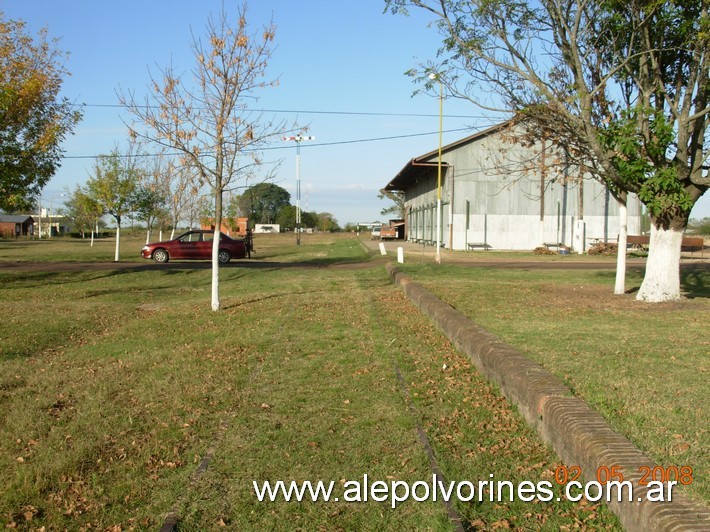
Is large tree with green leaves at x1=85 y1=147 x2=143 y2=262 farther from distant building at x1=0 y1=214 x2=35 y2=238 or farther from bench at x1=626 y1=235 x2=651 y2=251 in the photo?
distant building at x1=0 y1=214 x2=35 y2=238

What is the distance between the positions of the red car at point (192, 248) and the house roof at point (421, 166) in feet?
41.4

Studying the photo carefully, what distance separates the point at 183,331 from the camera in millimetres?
10656

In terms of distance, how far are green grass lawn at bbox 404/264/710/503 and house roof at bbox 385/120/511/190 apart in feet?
57.6

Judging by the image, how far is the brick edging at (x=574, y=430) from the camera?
10.4 feet

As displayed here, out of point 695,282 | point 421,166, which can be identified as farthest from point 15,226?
point 695,282

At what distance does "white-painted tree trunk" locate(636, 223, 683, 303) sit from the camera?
39.5 ft

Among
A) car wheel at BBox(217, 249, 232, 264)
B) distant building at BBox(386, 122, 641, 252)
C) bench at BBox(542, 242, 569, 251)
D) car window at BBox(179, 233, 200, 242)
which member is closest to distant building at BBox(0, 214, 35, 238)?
car window at BBox(179, 233, 200, 242)

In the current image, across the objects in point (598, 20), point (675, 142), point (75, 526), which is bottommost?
point (75, 526)

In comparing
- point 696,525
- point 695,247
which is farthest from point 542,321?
point 695,247

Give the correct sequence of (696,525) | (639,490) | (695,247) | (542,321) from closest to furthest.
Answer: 1. (696,525)
2. (639,490)
3. (542,321)
4. (695,247)

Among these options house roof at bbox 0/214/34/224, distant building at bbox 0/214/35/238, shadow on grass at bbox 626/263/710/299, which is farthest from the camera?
house roof at bbox 0/214/34/224

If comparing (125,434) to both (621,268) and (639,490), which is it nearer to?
(639,490)

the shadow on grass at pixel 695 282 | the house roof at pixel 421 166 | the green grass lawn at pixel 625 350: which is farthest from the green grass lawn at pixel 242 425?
the house roof at pixel 421 166

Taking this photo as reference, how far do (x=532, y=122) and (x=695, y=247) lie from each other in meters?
25.3
